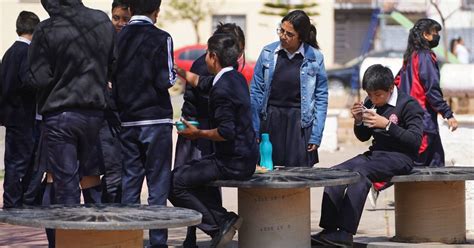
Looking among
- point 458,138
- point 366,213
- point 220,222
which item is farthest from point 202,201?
point 458,138

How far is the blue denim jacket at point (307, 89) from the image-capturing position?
973 cm

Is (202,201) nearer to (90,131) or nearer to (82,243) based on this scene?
(90,131)

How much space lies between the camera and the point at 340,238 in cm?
912

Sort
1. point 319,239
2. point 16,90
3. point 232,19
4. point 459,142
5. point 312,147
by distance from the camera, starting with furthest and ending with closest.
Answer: point 232,19, point 459,142, point 16,90, point 312,147, point 319,239

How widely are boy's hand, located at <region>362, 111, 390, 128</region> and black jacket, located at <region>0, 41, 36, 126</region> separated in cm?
276

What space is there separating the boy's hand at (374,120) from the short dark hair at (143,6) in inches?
67.5

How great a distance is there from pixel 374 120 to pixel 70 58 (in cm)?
228

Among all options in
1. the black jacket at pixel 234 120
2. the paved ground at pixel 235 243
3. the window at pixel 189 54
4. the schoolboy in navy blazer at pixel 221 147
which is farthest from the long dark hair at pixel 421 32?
the window at pixel 189 54

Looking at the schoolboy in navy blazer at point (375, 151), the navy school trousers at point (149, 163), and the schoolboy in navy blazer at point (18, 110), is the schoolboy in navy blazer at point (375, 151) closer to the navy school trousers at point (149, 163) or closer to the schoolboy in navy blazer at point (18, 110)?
the navy school trousers at point (149, 163)

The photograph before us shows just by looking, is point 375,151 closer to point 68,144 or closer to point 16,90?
point 68,144

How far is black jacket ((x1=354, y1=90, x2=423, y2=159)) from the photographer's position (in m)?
9.26

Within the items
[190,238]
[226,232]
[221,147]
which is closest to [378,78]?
[221,147]

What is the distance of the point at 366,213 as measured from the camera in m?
11.9

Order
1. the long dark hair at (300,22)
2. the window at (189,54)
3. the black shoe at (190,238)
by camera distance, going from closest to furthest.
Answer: the black shoe at (190,238) → the long dark hair at (300,22) → the window at (189,54)
